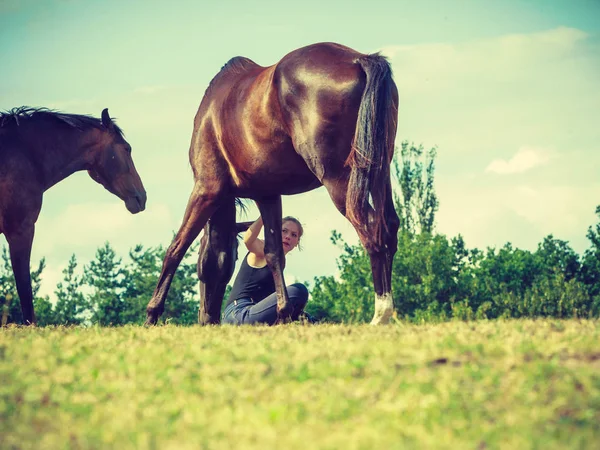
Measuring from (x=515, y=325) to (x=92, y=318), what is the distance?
122ft

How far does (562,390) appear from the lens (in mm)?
4258

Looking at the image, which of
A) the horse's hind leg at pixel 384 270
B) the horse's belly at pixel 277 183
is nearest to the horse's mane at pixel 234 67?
the horse's belly at pixel 277 183

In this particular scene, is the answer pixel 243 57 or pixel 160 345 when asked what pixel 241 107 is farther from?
pixel 160 345

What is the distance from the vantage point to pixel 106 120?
12.1m

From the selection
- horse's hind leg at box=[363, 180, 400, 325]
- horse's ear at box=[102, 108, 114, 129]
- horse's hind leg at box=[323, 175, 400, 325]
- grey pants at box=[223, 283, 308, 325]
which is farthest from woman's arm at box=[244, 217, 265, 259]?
horse's ear at box=[102, 108, 114, 129]

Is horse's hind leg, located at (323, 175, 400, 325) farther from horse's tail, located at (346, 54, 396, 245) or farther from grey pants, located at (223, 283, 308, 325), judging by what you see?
grey pants, located at (223, 283, 308, 325)

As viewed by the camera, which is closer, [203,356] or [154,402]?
[154,402]

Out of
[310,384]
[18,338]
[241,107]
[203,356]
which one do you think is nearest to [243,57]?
[241,107]

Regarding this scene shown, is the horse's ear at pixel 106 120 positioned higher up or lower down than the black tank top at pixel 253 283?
higher up

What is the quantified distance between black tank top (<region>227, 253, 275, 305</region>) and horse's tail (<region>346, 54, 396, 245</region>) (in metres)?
2.99

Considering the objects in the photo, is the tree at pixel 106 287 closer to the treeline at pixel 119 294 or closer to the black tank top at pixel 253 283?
the treeline at pixel 119 294

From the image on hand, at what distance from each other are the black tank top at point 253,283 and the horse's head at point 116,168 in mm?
2842

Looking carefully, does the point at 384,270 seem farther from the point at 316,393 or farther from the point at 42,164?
the point at 42,164

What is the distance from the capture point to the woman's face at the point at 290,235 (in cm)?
1046
